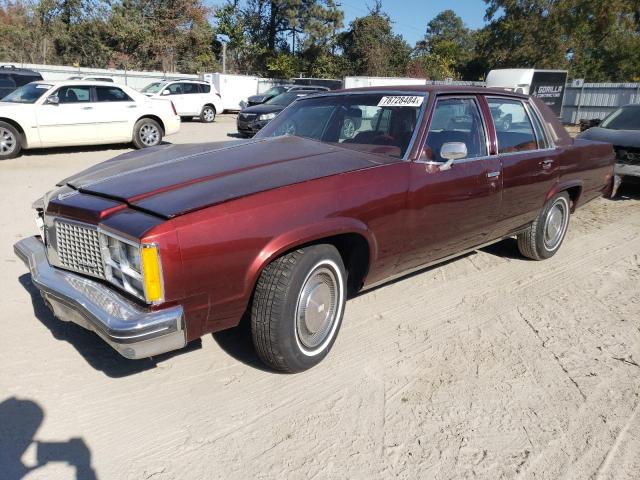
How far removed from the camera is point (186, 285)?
7.97 ft

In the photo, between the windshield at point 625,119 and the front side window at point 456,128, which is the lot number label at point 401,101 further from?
the windshield at point 625,119

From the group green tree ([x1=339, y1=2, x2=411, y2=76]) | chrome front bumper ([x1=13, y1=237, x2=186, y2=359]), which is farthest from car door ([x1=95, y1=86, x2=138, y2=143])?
green tree ([x1=339, y1=2, x2=411, y2=76])

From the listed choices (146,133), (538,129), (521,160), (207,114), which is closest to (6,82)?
(146,133)

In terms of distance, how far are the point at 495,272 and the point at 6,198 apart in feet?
20.8

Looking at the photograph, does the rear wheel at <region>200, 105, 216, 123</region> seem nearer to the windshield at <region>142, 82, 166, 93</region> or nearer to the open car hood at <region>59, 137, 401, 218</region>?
the windshield at <region>142, 82, 166, 93</region>

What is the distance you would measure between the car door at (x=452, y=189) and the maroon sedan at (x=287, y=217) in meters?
0.01

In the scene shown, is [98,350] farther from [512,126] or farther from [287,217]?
[512,126]

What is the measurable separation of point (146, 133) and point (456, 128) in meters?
9.52

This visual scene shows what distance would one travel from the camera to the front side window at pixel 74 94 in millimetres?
10430

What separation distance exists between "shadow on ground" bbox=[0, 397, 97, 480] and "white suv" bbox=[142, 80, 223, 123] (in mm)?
17490

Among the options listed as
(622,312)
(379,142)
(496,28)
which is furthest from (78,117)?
(496,28)

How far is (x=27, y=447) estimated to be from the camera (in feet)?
7.76

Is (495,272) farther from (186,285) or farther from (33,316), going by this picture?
(33,316)

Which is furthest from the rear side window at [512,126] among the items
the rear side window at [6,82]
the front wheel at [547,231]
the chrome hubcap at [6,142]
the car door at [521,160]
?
the rear side window at [6,82]
